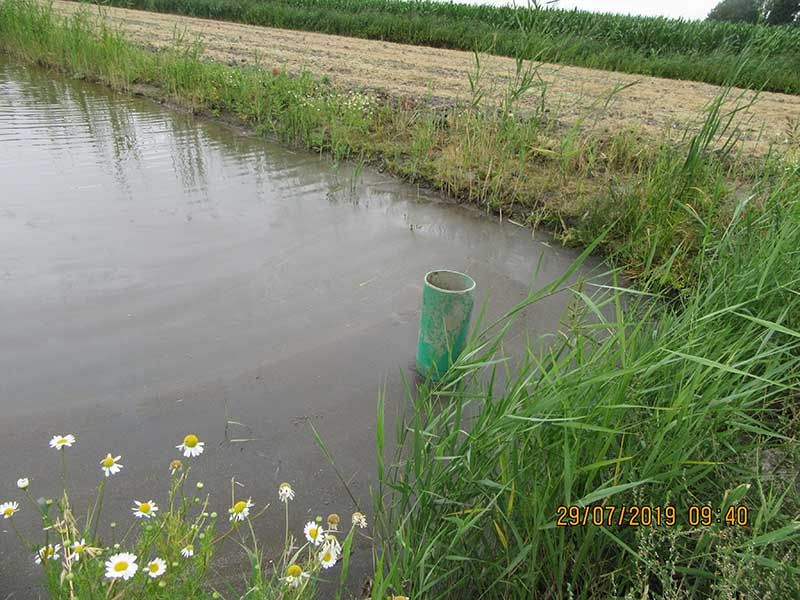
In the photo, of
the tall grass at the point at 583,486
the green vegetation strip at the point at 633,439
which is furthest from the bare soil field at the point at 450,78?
the tall grass at the point at 583,486

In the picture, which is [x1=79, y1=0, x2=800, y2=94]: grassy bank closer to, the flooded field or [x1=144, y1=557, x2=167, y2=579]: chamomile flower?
the flooded field

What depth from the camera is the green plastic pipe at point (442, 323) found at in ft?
9.45

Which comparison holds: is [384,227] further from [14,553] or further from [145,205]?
[14,553]

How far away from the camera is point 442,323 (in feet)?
9.57

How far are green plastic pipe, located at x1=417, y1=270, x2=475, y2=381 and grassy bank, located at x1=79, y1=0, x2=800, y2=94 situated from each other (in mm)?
11798

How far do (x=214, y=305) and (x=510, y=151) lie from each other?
10.3ft

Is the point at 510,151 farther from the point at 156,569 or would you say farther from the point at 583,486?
the point at 156,569

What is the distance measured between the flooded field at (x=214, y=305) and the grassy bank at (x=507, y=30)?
10.2 metres

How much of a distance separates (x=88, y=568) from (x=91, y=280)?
257cm

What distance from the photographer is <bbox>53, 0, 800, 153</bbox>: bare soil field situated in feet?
26.0

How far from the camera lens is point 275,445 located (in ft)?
8.34

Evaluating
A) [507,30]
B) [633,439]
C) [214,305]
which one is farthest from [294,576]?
[507,30]
